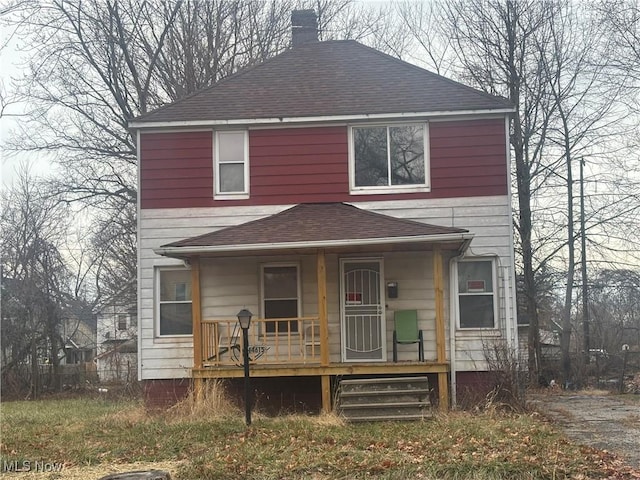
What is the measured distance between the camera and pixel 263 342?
13805 mm

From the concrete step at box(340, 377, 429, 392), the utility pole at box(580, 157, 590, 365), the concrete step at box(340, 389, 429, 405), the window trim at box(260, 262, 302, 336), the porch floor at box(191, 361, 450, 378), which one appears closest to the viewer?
the concrete step at box(340, 389, 429, 405)

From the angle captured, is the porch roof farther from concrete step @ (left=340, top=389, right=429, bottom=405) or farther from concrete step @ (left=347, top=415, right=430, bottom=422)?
concrete step @ (left=347, top=415, right=430, bottom=422)

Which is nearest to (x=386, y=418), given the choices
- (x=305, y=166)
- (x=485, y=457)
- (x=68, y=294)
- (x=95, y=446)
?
(x=485, y=457)

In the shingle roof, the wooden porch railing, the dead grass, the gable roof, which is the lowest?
the dead grass

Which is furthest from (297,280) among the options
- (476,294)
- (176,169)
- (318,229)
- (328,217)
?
(476,294)

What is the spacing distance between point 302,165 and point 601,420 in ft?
22.3

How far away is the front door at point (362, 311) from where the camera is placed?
14.2 metres

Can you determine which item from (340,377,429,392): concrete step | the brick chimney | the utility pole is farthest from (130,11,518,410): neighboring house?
the utility pole

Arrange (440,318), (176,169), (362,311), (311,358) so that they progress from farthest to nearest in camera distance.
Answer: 1. (176,169)
2. (362,311)
3. (311,358)
4. (440,318)

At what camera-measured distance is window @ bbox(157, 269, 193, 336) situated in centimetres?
1464

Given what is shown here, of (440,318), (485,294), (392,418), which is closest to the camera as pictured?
(392,418)

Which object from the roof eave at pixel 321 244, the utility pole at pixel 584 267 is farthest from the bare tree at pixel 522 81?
the roof eave at pixel 321 244

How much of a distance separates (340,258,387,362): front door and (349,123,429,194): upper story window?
4.85 feet

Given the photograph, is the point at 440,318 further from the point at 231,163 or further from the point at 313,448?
the point at 231,163
